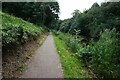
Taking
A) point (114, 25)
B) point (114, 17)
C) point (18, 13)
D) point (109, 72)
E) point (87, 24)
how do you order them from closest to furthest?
1. point (109, 72)
2. point (114, 25)
3. point (114, 17)
4. point (18, 13)
5. point (87, 24)

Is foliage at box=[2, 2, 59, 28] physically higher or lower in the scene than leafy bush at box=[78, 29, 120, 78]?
higher

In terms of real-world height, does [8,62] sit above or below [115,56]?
below

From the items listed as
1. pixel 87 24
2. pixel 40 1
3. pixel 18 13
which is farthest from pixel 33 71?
pixel 40 1

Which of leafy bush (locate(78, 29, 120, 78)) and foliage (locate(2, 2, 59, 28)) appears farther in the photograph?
foliage (locate(2, 2, 59, 28))

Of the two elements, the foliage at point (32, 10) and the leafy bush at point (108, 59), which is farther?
the foliage at point (32, 10)

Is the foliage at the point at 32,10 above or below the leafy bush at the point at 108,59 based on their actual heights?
above

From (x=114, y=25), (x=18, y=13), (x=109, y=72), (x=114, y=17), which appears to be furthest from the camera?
(x=18, y=13)

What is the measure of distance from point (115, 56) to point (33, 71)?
3.65m

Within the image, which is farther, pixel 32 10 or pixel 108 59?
pixel 32 10

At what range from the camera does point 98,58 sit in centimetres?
969

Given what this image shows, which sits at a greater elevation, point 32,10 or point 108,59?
point 32,10

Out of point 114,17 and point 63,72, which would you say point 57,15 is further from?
point 63,72

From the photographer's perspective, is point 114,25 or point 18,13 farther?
point 18,13

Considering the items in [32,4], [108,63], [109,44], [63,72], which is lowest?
[63,72]
